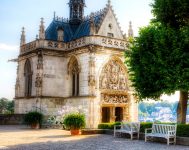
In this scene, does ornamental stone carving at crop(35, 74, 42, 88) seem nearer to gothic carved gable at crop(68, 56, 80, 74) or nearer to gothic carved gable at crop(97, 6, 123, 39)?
gothic carved gable at crop(68, 56, 80, 74)

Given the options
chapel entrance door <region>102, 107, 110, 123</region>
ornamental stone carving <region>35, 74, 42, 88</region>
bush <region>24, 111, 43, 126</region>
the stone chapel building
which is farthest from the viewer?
chapel entrance door <region>102, 107, 110, 123</region>

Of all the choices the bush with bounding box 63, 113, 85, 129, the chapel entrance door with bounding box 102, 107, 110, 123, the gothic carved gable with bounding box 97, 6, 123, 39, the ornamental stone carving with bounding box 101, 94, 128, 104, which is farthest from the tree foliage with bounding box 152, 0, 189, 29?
the chapel entrance door with bounding box 102, 107, 110, 123

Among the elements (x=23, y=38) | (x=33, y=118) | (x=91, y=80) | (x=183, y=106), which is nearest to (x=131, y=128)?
(x=183, y=106)

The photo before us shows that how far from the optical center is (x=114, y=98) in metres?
33.1

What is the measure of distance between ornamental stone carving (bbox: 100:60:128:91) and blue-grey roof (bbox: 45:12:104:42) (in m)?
4.80

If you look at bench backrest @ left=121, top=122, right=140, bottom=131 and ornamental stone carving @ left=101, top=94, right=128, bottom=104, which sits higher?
ornamental stone carving @ left=101, top=94, right=128, bottom=104

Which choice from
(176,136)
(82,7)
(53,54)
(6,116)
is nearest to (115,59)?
(53,54)

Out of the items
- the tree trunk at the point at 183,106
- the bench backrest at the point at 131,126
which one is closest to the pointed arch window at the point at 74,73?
the bench backrest at the point at 131,126

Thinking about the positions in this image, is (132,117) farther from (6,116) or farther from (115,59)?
(6,116)

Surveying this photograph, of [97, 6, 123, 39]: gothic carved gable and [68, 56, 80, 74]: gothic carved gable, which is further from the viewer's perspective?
[97, 6, 123, 39]: gothic carved gable

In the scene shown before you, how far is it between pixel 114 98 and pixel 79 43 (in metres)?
6.01

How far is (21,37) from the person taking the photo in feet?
125

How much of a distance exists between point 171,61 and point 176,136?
4831 mm

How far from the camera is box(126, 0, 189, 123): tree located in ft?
69.7
